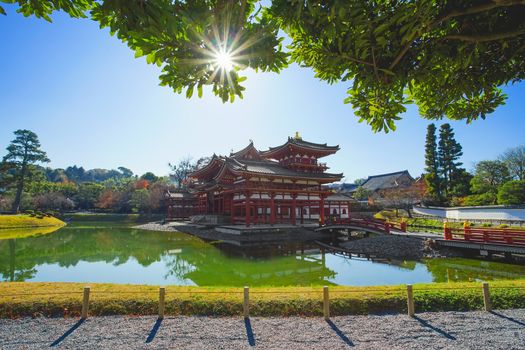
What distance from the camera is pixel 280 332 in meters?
5.39

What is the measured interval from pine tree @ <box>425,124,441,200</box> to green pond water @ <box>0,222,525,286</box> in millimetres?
Answer: 25227

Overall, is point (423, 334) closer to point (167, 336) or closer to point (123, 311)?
point (167, 336)

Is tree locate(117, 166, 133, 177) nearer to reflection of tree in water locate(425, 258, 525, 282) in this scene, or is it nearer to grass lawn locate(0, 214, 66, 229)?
grass lawn locate(0, 214, 66, 229)

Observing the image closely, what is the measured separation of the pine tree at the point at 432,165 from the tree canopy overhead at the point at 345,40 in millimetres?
37917

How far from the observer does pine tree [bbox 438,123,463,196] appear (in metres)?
36.8

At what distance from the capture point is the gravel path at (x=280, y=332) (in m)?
4.85

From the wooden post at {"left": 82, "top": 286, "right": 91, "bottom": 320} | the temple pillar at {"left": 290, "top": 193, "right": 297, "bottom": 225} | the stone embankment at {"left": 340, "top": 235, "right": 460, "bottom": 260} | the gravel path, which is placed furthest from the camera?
the temple pillar at {"left": 290, "top": 193, "right": 297, "bottom": 225}

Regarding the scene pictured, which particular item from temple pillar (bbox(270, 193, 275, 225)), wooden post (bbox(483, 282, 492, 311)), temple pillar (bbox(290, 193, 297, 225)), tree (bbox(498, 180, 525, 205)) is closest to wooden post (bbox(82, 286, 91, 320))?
wooden post (bbox(483, 282, 492, 311))

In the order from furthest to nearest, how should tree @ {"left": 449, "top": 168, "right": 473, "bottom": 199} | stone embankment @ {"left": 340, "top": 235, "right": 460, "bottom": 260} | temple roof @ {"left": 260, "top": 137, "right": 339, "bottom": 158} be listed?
tree @ {"left": 449, "top": 168, "right": 473, "bottom": 199}, temple roof @ {"left": 260, "top": 137, "right": 339, "bottom": 158}, stone embankment @ {"left": 340, "top": 235, "right": 460, "bottom": 260}

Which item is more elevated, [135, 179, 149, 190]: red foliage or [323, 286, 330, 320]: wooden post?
[135, 179, 149, 190]: red foliage

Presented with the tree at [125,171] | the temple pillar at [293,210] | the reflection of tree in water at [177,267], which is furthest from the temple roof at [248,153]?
the tree at [125,171]

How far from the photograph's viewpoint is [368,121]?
452 cm

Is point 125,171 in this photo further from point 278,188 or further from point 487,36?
point 487,36

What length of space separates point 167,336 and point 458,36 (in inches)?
263
